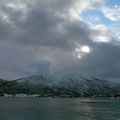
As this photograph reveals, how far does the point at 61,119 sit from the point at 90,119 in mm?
11049

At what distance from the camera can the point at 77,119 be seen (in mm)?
105625

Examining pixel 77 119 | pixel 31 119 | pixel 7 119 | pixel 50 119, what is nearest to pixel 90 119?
pixel 77 119

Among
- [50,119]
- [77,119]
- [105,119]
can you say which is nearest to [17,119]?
[50,119]

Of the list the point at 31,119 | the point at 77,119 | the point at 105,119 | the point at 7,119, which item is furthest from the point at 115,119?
the point at 7,119

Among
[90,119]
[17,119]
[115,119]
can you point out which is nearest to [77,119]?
[90,119]

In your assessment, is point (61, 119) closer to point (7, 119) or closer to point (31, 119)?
point (31, 119)

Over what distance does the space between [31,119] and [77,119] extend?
56.5 feet

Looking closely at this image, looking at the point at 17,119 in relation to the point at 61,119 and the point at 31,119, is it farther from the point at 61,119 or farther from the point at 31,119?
the point at 61,119

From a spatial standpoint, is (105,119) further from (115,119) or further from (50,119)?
(50,119)

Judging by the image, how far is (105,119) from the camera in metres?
106

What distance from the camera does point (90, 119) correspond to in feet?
349

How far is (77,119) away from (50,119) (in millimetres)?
10189

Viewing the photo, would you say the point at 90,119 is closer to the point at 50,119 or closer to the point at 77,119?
the point at 77,119

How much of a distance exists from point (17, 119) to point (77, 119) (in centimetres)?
2232
